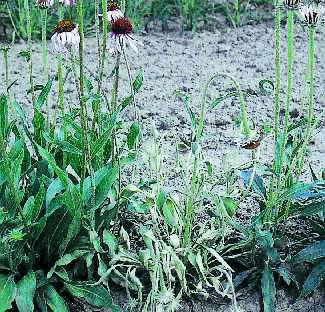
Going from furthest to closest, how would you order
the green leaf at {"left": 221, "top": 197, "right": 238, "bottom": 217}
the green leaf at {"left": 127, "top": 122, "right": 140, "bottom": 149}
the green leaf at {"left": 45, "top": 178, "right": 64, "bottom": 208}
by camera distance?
the green leaf at {"left": 127, "top": 122, "right": 140, "bottom": 149} → the green leaf at {"left": 221, "top": 197, "right": 238, "bottom": 217} → the green leaf at {"left": 45, "top": 178, "right": 64, "bottom": 208}

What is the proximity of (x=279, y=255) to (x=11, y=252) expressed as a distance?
0.78 meters

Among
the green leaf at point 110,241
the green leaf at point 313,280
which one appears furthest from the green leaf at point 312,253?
the green leaf at point 110,241

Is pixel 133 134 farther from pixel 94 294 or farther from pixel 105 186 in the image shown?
pixel 94 294

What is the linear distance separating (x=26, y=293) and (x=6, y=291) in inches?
2.3

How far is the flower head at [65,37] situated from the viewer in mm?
2207

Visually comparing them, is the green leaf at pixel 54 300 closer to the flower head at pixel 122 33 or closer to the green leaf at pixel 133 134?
the green leaf at pixel 133 134

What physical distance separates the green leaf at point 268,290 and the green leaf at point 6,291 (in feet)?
2.31

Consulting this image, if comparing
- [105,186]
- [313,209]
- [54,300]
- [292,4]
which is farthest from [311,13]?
[54,300]

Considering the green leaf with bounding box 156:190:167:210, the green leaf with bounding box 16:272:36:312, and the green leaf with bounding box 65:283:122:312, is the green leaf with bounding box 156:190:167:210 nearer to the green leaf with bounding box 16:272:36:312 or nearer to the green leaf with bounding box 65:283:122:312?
the green leaf with bounding box 65:283:122:312

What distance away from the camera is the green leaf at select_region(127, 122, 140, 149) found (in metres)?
2.55

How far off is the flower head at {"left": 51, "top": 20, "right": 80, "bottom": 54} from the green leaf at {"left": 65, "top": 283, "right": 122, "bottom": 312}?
65 cm

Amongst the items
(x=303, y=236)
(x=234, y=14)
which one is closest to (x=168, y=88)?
(x=234, y=14)

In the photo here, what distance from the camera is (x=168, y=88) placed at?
3893mm

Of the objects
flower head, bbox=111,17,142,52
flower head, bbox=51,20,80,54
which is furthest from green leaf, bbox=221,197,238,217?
flower head, bbox=51,20,80,54
